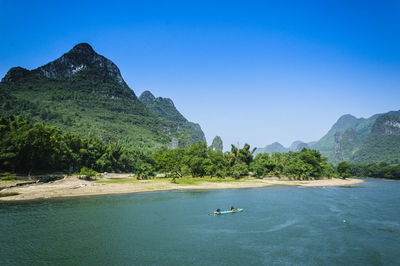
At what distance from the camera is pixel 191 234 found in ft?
105

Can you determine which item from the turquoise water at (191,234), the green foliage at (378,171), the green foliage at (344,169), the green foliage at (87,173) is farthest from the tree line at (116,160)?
the turquoise water at (191,234)

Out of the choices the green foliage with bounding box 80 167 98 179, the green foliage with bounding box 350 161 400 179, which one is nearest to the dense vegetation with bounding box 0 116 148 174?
the green foliage with bounding box 80 167 98 179

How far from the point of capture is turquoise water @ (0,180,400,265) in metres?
24.6

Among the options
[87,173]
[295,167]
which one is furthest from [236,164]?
[87,173]

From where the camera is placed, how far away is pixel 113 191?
6269cm

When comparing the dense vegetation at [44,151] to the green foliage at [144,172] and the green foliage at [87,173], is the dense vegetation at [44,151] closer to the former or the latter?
the green foliage at [87,173]

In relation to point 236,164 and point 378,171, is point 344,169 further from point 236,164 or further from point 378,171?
point 236,164

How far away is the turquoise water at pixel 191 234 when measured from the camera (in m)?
24.6

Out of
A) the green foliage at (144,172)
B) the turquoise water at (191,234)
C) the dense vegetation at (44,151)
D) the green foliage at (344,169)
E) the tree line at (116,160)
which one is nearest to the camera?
the turquoise water at (191,234)

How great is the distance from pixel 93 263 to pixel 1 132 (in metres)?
55.8

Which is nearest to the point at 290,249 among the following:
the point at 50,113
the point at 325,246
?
the point at 325,246

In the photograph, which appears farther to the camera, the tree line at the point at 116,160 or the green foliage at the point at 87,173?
the green foliage at the point at 87,173

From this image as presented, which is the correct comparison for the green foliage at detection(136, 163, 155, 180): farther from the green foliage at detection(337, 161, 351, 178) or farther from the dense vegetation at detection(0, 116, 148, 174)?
the green foliage at detection(337, 161, 351, 178)

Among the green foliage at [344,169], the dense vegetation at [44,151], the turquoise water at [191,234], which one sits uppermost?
the dense vegetation at [44,151]
